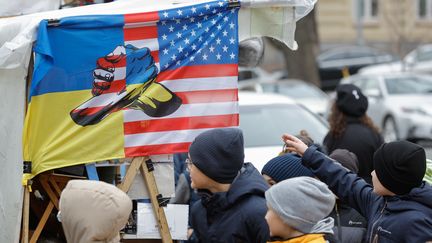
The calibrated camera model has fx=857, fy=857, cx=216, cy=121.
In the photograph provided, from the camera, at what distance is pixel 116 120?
16.5ft

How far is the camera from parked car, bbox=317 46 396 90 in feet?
103

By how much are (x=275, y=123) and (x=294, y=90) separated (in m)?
9.01

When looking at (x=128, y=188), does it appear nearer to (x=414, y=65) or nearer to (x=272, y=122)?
(x=272, y=122)

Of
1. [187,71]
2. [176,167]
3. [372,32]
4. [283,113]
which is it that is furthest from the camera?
[372,32]

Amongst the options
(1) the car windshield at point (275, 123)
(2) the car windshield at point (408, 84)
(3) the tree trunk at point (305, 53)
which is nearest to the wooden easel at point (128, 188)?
(1) the car windshield at point (275, 123)

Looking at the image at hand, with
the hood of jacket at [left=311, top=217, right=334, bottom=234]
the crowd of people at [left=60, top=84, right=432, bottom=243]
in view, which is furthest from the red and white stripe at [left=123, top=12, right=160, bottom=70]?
the hood of jacket at [left=311, top=217, right=334, bottom=234]

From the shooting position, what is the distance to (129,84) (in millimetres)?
5059

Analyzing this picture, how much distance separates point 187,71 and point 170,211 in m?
0.85

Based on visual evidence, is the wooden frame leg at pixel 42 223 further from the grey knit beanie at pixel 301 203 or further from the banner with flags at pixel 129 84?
the grey knit beanie at pixel 301 203

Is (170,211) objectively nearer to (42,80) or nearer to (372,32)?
(42,80)

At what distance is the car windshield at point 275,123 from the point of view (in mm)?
8703

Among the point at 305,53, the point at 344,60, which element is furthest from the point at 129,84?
the point at 344,60

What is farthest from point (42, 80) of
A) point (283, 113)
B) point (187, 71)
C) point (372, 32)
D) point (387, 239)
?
point (372, 32)

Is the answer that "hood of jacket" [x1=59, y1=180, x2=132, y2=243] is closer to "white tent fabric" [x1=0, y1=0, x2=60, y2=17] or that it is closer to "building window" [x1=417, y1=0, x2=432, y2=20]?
"white tent fabric" [x1=0, y1=0, x2=60, y2=17]
